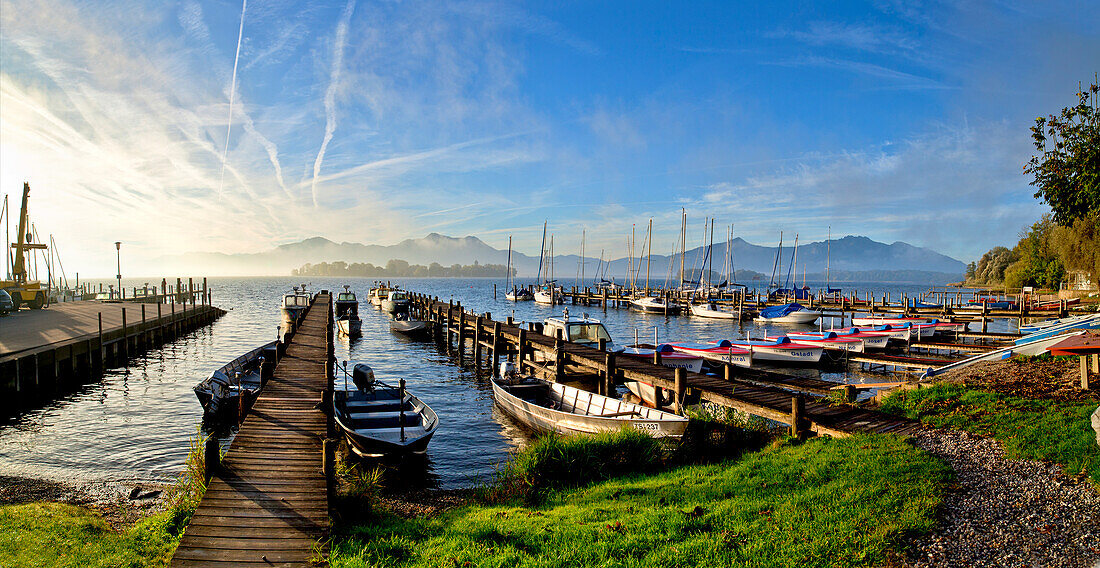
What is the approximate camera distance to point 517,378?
2119cm

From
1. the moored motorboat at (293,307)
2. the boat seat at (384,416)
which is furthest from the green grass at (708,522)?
the moored motorboat at (293,307)

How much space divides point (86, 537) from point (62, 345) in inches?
840

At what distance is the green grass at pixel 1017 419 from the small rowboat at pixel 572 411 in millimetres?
5164

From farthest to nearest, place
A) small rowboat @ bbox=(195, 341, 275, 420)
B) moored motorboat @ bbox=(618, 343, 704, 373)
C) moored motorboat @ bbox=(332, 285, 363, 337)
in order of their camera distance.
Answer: moored motorboat @ bbox=(332, 285, 363, 337), moored motorboat @ bbox=(618, 343, 704, 373), small rowboat @ bbox=(195, 341, 275, 420)

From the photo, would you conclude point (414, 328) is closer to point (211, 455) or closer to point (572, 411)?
point (572, 411)

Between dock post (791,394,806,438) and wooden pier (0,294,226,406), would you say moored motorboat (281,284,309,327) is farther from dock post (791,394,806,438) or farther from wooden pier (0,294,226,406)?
dock post (791,394,806,438)

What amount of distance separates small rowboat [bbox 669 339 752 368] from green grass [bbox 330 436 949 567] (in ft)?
50.2

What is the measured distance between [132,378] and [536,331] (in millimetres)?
19990

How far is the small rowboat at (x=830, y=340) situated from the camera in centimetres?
2905

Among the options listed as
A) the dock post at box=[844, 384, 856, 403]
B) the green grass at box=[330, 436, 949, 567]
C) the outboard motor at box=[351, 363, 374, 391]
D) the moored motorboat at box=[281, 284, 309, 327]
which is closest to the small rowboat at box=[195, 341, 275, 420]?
the outboard motor at box=[351, 363, 374, 391]

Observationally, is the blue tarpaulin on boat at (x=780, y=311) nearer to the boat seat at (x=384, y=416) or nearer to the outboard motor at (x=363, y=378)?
the outboard motor at (x=363, y=378)

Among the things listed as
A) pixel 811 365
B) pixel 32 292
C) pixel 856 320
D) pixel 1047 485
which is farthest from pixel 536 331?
pixel 32 292

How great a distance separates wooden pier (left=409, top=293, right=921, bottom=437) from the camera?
→ 11.4m

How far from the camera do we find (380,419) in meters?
15.9
